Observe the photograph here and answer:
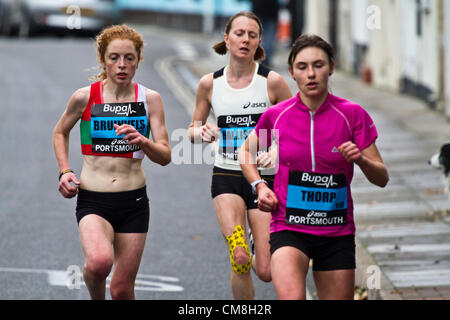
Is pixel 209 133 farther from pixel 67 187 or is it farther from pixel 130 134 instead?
pixel 67 187

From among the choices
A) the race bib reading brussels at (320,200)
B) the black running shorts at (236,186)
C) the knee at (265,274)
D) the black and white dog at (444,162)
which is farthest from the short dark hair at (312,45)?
the black and white dog at (444,162)

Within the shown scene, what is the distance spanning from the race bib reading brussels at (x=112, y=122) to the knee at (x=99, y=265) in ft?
2.42

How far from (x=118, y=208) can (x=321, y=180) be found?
1548mm

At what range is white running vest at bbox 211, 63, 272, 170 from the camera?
7.43 m

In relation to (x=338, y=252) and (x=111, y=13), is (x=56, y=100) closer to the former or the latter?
(x=111, y=13)

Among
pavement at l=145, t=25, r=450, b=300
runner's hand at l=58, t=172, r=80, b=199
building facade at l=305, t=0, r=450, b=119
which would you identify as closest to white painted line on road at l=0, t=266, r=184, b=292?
pavement at l=145, t=25, r=450, b=300

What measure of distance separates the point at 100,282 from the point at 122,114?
109 cm

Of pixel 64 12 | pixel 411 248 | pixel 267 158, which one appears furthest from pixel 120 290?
pixel 64 12

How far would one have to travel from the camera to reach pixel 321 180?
5895 millimetres

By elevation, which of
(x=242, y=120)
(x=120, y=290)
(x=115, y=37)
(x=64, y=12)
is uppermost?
(x=64, y=12)

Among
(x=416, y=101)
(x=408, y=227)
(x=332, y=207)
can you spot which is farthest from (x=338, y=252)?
(x=416, y=101)

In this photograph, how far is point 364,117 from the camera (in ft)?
19.2

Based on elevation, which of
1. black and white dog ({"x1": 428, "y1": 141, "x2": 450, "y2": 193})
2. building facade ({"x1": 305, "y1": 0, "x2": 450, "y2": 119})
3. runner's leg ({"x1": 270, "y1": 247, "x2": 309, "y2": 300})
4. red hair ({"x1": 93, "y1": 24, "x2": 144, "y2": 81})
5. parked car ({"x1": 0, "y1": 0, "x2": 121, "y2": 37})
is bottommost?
runner's leg ({"x1": 270, "y1": 247, "x2": 309, "y2": 300})

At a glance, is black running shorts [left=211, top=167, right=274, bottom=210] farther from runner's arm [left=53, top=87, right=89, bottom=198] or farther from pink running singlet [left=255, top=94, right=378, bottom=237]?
pink running singlet [left=255, top=94, right=378, bottom=237]
